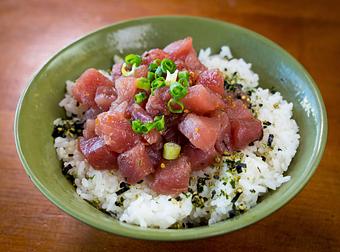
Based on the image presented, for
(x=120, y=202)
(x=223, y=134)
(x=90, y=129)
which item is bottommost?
Answer: (x=120, y=202)

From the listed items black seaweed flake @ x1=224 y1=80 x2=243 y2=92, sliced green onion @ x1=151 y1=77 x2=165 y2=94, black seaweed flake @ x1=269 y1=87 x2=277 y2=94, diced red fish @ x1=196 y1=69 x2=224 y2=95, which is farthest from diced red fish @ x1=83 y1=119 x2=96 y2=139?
black seaweed flake @ x1=269 y1=87 x2=277 y2=94

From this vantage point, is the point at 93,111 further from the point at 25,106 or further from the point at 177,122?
the point at 177,122

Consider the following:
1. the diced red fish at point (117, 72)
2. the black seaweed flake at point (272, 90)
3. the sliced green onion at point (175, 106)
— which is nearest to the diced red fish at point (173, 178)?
the sliced green onion at point (175, 106)

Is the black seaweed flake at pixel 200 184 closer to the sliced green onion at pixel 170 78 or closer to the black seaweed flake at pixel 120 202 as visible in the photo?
the black seaweed flake at pixel 120 202

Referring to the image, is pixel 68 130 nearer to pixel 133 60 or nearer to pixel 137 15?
pixel 133 60

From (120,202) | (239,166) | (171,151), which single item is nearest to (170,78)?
(171,151)

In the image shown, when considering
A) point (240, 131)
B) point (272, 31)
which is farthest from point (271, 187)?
point (272, 31)
